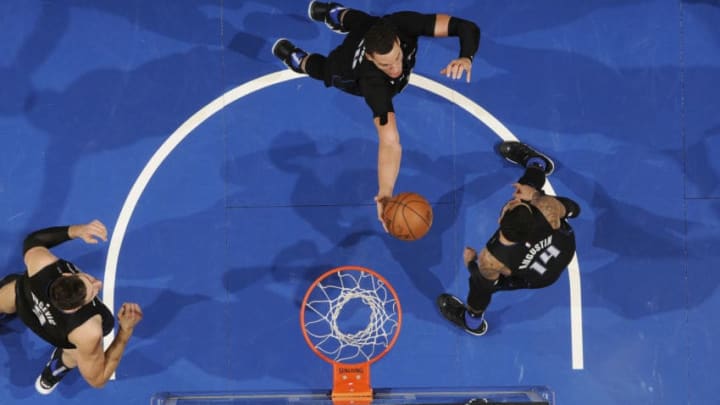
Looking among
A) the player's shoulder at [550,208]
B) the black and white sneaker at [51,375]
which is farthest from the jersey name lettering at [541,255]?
the black and white sneaker at [51,375]

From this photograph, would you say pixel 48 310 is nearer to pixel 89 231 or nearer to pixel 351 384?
pixel 89 231

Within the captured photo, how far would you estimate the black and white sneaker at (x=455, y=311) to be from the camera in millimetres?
6855

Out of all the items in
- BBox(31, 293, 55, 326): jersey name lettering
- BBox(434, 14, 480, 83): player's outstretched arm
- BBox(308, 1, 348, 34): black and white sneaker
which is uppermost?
BBox(434, 14, 480, 83): player's outstretched arm

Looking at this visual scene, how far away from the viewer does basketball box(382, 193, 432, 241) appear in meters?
6.10

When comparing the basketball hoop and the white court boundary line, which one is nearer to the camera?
the basketball hoop

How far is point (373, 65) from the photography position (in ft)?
19.7

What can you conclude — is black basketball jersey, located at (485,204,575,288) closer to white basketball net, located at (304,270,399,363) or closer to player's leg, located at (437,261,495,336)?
player's leg, located at (437,261,495,336)

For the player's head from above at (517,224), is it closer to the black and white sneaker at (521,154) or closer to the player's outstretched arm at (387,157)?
the player's outstretched arm at (387,157)

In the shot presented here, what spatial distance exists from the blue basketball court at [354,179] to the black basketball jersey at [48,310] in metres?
1.10

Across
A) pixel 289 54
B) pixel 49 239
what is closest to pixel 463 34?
pixel 289 54

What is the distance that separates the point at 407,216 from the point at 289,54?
2149 mm

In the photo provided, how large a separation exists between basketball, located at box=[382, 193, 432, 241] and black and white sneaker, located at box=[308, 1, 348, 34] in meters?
1.92

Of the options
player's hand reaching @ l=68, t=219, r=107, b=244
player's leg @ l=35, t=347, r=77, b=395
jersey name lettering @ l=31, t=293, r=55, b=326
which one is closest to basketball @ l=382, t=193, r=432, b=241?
player's hand reaching @ l=68, t=219, r=107, b=244

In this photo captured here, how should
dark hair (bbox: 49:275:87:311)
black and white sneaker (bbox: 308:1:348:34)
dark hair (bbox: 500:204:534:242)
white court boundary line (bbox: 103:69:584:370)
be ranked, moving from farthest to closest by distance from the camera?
white court boundary line (bbox: 103:69:584:370)
black and white sneaker (bbox: 308:1:348:34)
dark hair (bbox: 500:204:534:242)
dark hair (bbox: 49:275:87:311)
